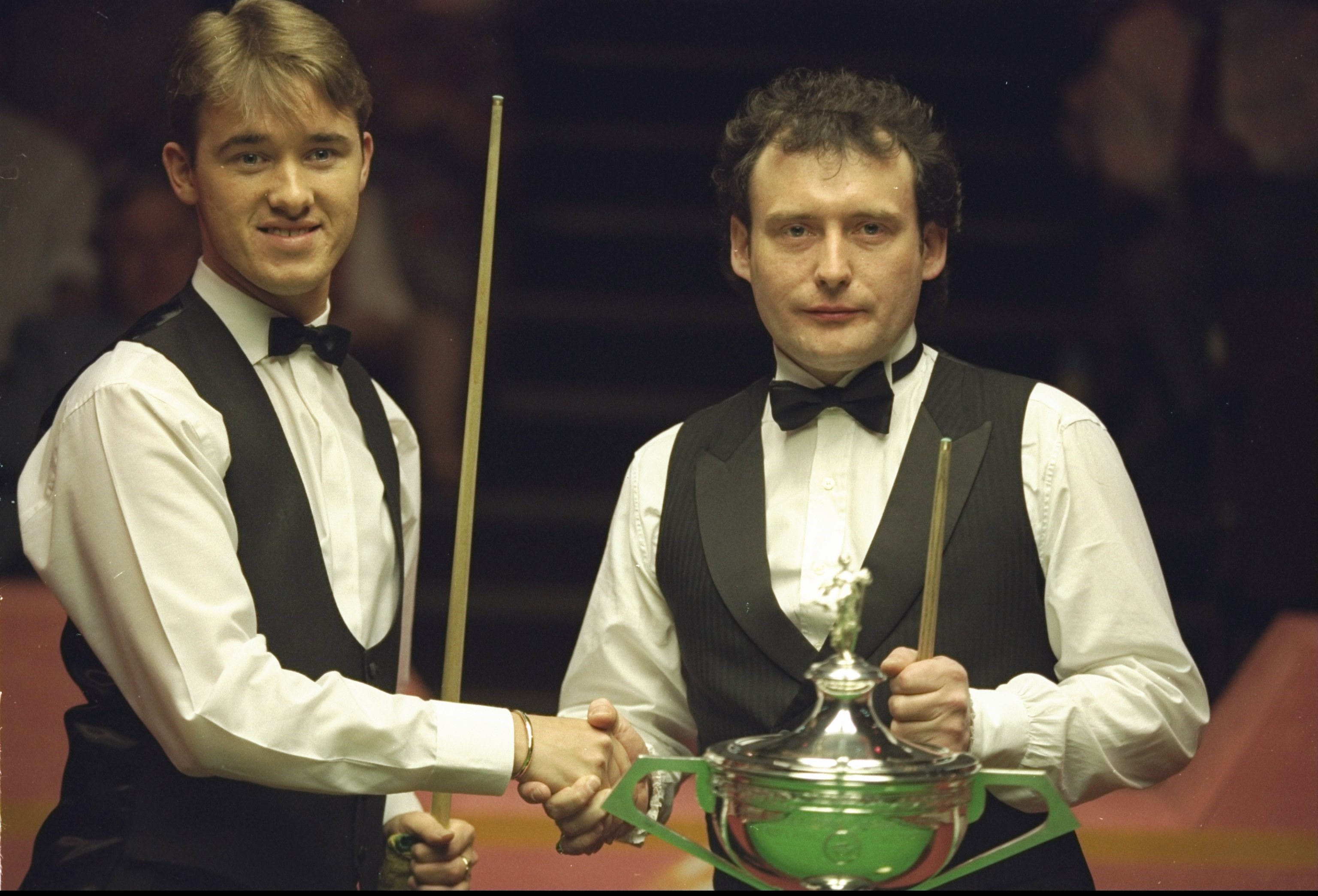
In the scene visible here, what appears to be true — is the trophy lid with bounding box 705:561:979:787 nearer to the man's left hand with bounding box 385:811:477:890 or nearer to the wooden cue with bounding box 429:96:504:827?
the wooden cue with bounding box 429:96:504:827

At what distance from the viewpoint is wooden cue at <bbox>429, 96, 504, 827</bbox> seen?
229 centimetres

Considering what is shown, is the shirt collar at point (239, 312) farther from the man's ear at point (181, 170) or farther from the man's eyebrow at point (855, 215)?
the man's eyebrow at point (855, 215)

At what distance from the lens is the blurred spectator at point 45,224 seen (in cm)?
329

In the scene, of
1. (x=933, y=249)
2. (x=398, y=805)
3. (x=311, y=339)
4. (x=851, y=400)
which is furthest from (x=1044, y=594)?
(x=311, y=339)

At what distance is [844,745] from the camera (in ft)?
5.98

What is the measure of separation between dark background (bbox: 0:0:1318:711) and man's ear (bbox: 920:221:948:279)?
118 cm

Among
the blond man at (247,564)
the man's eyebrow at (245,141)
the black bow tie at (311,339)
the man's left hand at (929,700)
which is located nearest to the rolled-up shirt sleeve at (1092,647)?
the man's left hand at (929,700)

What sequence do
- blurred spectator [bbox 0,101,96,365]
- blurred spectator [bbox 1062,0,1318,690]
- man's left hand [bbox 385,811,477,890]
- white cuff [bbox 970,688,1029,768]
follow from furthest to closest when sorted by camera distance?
blurred spectator [bbox 1062,0,1318,690] → blurred spectator [bbox 0,101,96,365] → man's left hand [bbox 385,811,477,890] → white cuff [bbox 970,688,1029,768]

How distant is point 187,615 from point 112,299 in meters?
1.36

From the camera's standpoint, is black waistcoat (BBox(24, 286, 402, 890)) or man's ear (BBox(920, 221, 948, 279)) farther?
man's ear (BBox(920, 221, 948, 279))

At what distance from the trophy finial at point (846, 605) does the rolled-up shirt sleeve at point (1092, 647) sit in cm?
38

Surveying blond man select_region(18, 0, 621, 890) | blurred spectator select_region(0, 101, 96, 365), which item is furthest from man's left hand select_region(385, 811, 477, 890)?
blurred spectator select_region(0, 101, 96, 365)

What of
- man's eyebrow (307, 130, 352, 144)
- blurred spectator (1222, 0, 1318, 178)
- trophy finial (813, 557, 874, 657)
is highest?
blurred spectator (1222, 0, 1318, 178)

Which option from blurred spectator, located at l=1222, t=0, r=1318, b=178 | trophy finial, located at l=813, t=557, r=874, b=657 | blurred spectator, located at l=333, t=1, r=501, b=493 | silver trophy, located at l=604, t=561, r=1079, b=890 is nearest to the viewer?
silver trophy, located at l=604, t=561, r=1079, b=890
